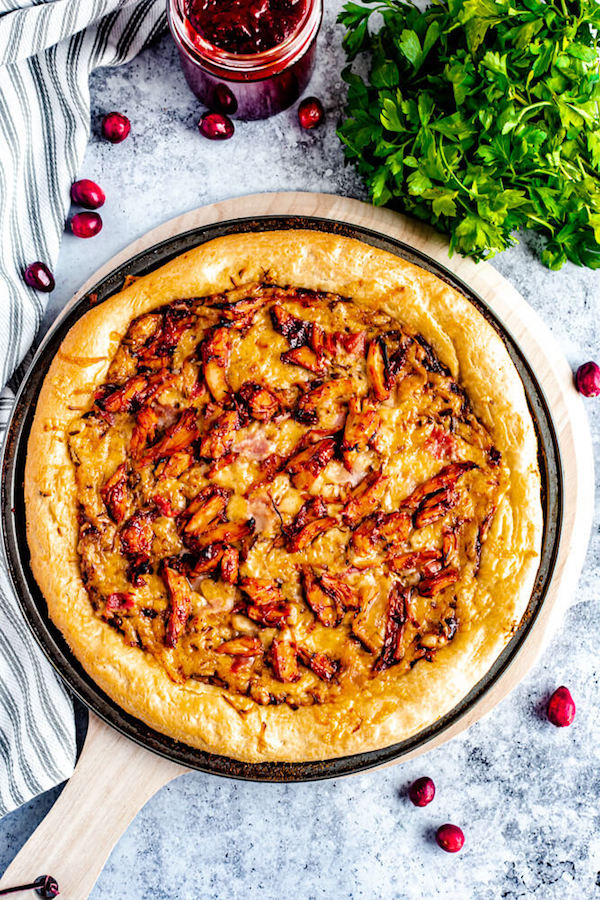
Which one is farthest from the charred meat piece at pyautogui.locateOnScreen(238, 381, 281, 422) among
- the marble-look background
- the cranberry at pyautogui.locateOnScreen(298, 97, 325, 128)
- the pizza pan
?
the cranberry at pyautogui.locateOnScreen(298, 97, 325, 128)

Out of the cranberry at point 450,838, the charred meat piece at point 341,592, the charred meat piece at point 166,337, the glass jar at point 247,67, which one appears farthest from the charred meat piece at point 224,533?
the glass jar at point 247,67

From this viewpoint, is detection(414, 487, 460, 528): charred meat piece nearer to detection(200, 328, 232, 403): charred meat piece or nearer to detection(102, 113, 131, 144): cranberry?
detection(200, 328, 232, 403): charred meat piece

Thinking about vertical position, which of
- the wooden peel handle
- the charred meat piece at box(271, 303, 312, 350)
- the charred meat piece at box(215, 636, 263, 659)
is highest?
the charred meat piece at box(271, 303, 312, 350)

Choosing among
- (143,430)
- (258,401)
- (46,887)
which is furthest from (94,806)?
(258,401)

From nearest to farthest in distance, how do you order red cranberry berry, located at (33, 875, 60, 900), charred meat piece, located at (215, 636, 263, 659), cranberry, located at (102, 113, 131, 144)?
charred meat piece, located at (215, 636, 263, 659), red cranberry berry, located at (33, 875, 60, 900), cranberry, located at (102, 113, 131, 144)

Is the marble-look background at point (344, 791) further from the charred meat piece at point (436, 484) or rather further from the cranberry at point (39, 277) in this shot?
the charred meat piece at point (436, 484)

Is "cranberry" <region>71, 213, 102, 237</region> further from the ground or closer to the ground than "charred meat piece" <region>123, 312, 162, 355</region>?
further from the ground
